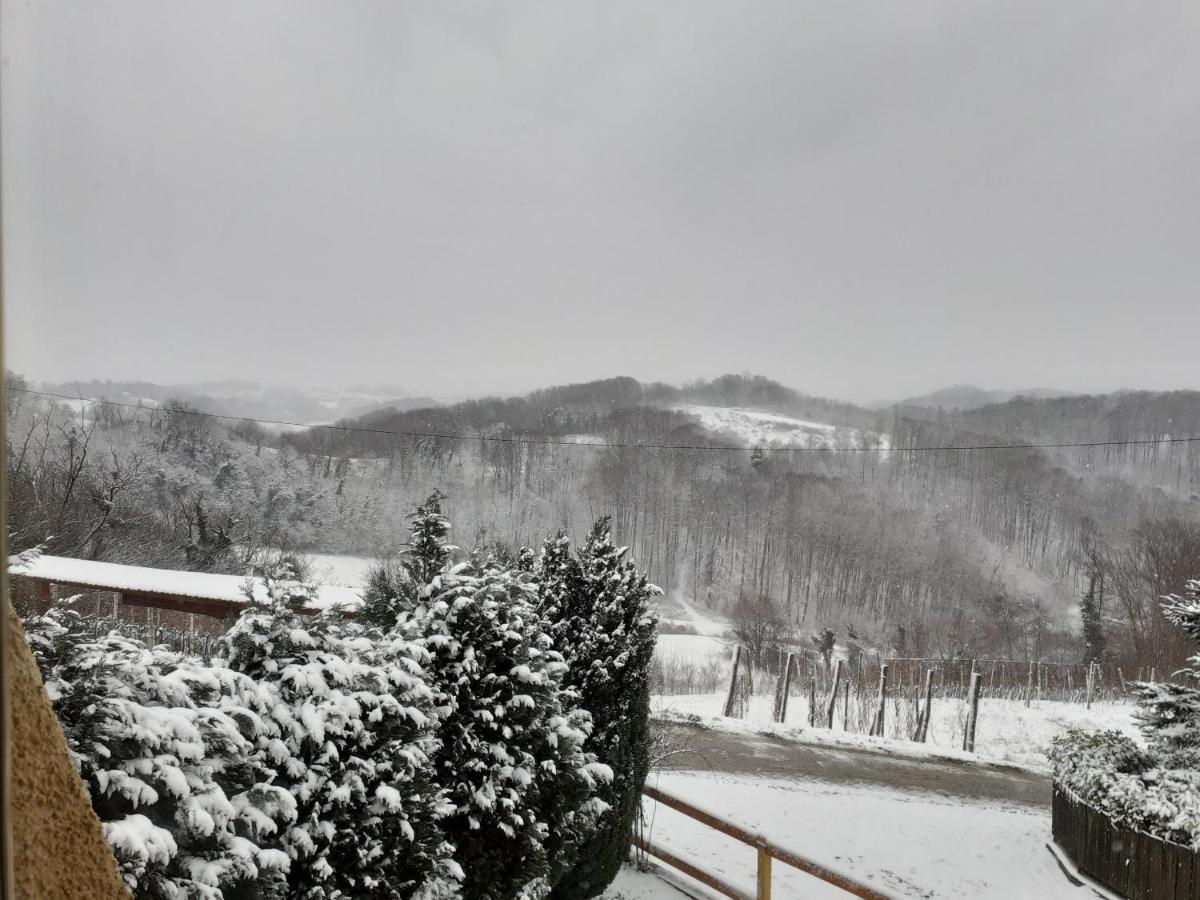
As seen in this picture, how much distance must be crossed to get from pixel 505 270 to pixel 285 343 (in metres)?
13.5

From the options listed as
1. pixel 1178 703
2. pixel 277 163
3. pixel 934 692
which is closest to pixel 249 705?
pixel 277 163

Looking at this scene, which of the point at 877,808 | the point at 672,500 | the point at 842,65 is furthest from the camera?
the point at 672,500

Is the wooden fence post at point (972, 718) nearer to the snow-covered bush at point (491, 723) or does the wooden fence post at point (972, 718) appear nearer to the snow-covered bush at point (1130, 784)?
the snow-covered bush at point (1130, 784)

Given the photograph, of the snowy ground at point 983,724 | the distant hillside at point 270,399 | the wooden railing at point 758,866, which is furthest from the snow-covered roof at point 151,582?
the snowy ground at point 983,724

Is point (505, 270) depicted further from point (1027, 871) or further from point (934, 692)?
point (1027, 871)

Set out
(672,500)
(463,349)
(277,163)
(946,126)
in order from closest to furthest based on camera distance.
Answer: (277,163) < (946,126) < (672,500) < (463,349)

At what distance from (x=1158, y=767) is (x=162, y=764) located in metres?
5.00

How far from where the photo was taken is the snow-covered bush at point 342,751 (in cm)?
150

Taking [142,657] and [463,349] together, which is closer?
[142,657]

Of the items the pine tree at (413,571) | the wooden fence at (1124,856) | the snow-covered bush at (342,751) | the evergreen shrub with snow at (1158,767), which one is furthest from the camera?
the evergreen shrub with snow at (1158,767)

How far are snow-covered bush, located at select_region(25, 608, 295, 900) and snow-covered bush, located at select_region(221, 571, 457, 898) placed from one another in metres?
0.11

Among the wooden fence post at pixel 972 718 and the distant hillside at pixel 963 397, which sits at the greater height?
the distant hillside at pixel 963 397

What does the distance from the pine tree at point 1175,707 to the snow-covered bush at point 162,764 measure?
4.53 metres

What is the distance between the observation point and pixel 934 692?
11.5 m
